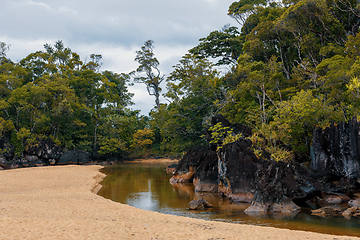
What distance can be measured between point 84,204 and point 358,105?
18900 mm

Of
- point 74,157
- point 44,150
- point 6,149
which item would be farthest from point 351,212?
point 6,149

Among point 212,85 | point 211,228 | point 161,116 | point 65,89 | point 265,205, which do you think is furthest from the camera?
point 65,89

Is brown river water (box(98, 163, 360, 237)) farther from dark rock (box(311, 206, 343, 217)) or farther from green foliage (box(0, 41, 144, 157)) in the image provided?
green foliage (box(0, 41, 144, 157))

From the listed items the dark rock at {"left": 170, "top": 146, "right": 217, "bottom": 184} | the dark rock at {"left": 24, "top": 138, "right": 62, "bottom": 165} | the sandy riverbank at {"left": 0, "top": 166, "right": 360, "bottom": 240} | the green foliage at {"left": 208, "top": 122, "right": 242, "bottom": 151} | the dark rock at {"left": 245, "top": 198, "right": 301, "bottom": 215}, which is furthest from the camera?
the dark rock at {"left": 24, "top": 138, "right": 62, "bottom": 165}

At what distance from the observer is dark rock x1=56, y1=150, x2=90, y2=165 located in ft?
151

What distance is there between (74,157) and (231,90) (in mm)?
29992

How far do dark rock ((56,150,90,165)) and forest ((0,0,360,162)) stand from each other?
9.18 ft

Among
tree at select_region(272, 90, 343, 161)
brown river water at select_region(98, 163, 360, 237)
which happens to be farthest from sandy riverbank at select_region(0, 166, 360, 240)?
tree at select_region(272, 90, 343, 161)

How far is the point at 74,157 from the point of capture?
47594 millimetres

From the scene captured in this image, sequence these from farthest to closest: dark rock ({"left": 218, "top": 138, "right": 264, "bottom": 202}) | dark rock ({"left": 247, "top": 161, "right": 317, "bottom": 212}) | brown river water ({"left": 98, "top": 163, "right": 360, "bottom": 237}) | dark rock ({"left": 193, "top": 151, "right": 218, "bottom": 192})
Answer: dark rock ({"left": 193, "top": 151, "right": 218, "bottom": 192}), dark rock ({"left": 218, "top": 138, "right": 264, "bottom": 202}), dark rock ({"left": 247, "top": 161, "right": 317, "bottom": 212}), brown river water ({"left": 98, "top": 163, "right": 360, "bottom": 237})

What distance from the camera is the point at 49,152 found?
4369 centimetres

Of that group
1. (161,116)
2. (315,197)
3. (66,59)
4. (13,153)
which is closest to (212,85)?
(161,116)

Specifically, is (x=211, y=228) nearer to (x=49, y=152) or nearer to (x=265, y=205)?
(x=265, y=205)

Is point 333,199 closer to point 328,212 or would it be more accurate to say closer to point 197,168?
point 328,212
